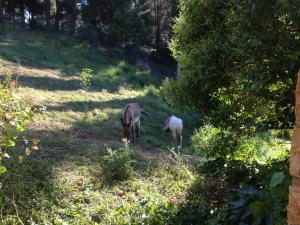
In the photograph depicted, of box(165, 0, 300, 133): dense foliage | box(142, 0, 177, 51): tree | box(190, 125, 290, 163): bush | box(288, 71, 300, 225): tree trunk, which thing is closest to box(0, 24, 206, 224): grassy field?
box(190, 125, 290, 163): bush

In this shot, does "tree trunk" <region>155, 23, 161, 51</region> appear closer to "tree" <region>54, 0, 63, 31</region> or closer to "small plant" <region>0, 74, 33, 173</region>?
"tree" <region>54, 0, 63, 31</region>

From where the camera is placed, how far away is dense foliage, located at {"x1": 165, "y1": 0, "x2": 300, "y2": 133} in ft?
18.7

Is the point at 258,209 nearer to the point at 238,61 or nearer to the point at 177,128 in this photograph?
the point at 238,61

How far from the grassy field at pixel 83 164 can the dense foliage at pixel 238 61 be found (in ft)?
4.41

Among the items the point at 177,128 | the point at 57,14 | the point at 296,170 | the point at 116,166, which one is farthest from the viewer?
the point at 57,14

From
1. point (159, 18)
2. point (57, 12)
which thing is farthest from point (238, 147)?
point (57, 12)

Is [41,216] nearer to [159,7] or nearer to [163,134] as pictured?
[163,134]

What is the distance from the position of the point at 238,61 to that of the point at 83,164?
9.98ft

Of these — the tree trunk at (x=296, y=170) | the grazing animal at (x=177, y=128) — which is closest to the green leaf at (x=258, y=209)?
the tree trunk at (x=296, y=170)

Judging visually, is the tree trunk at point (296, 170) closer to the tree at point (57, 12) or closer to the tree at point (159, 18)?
the tree at point (159, 18)

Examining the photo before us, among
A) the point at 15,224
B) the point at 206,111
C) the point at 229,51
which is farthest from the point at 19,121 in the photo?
the point at 206,111

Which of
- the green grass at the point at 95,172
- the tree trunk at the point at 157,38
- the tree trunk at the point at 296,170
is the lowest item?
the green grass at the point at 95,172

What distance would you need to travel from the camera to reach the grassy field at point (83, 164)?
5688 mm

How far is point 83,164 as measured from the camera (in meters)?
7.32
